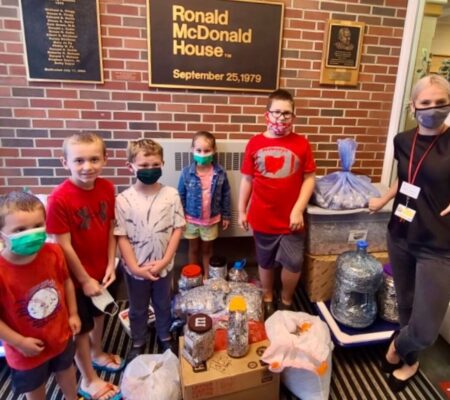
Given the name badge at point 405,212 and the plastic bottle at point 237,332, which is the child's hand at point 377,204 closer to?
the name badge at point 405,212

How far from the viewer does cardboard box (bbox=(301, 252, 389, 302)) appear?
2.02 metres

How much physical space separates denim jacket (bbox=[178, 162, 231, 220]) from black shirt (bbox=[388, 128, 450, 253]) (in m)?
1.12

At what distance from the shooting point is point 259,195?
187 centimetres

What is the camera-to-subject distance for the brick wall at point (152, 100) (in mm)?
2070

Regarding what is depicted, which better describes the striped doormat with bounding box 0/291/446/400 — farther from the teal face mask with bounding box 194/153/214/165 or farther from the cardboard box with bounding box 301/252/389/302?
the teal face mask with bounding box 194/153/214/165

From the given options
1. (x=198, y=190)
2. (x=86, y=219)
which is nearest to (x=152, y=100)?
(x=198, y=190)

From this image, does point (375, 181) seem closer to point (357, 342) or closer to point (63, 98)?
point (357, 342)

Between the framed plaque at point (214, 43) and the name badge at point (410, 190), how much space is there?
125cm

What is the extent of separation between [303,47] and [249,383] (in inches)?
81.0

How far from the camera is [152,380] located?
4.65 ft

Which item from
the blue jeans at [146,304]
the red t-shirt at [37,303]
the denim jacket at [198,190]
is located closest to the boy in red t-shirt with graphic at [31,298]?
the red t-shirt at [37,303]

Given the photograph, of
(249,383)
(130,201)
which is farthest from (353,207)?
(130,201)

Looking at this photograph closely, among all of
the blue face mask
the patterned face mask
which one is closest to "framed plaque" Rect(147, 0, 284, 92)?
the patterned face mask

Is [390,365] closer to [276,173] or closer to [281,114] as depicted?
[276,173]
